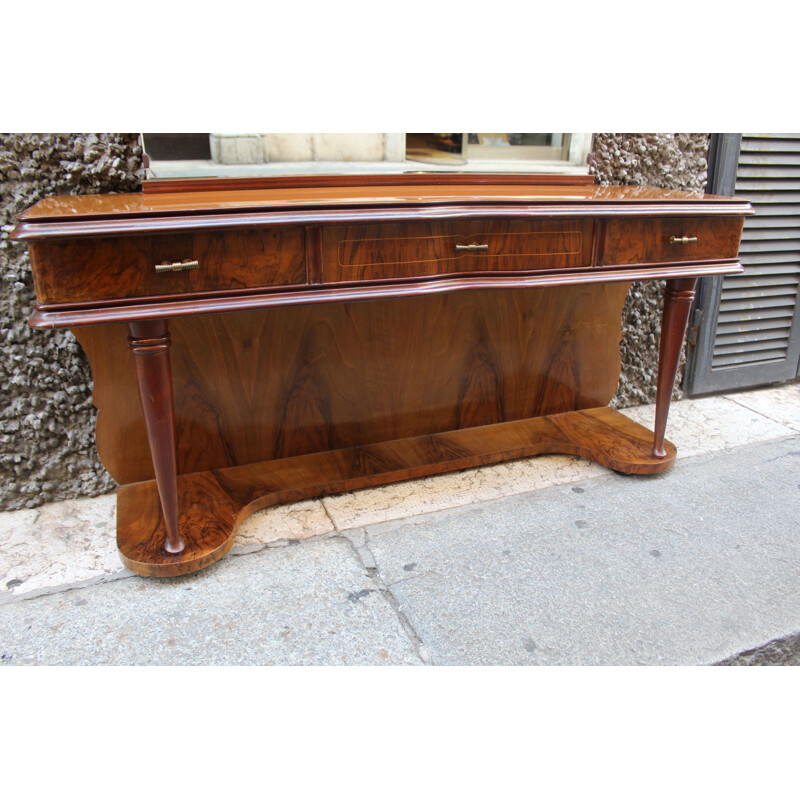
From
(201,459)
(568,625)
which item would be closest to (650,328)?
(568,625)

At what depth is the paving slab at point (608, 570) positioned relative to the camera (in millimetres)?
1540

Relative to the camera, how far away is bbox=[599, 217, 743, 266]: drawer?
1834 mm

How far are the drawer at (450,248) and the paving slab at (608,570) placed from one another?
2.39ft

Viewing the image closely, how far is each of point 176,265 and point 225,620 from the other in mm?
799

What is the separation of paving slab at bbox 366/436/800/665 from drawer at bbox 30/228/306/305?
807 mm

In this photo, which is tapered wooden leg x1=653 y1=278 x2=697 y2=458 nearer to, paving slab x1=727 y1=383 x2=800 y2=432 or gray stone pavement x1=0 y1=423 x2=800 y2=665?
gray stone pavement x1=0 y1=423 x2=800 y2=665

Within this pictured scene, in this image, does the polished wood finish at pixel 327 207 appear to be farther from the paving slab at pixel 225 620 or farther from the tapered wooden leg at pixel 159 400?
the paving slab at pixel 225 620

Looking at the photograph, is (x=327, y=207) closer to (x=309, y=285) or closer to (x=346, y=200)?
(x=346, y=200)

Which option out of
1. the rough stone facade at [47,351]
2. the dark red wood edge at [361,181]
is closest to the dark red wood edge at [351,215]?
the dark red wood edge at [361,181]

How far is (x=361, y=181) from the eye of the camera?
1.97m

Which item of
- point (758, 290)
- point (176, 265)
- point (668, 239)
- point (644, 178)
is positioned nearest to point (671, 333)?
point (668, 239)

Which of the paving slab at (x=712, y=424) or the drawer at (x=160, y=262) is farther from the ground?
the drawer at (x=160, y=262)

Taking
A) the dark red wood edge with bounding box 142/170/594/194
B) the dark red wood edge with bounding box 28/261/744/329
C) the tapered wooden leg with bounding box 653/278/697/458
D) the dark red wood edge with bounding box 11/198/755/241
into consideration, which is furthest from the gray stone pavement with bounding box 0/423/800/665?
the dark red wood edge with bounding box 142/170/594/194

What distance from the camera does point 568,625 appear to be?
5.21 ft
